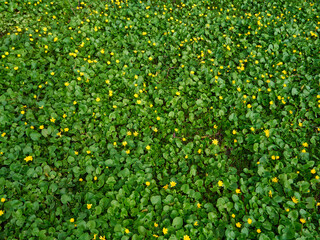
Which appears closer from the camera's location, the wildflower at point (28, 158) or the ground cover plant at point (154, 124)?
the ground cover plant at point (154, 124)

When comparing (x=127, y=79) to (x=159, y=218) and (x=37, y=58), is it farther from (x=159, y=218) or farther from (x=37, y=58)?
(x=159, y=218)

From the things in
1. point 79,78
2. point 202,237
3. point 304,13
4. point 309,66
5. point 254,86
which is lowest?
point 202,237

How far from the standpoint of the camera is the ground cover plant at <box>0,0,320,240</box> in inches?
85.5

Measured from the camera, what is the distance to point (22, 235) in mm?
1986

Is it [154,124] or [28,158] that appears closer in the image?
[28,158]

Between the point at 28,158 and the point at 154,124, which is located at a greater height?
the point at 154,124

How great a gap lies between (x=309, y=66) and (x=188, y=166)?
2.74 meters

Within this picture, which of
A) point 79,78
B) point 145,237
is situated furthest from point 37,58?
point 145,237

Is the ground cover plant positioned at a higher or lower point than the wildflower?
higher

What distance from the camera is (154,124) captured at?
289 cm

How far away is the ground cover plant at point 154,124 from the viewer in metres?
2.17

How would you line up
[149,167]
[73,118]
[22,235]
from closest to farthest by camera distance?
[22,235]
[149,167]
[73,118]

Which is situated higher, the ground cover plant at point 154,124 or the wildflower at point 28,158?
the ground cover plant at point 154,124

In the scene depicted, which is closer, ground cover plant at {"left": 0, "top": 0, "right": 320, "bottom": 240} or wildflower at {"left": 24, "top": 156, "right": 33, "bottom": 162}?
ground cover plant at {"left": 0, "top": 0, "right": 320, "bottom": 240}
